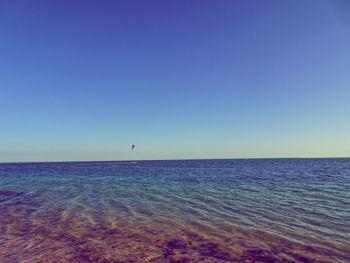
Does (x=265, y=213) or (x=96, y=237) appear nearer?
(x=96, y=237)

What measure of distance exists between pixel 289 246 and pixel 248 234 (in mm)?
1432

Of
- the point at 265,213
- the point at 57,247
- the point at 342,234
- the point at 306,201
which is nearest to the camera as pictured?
the point at 57,247

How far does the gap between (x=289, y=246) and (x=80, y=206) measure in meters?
11.3

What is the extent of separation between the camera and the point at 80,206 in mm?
12695

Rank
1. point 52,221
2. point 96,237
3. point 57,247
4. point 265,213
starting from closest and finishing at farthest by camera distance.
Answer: point 57,247 < point 96,237 < point 52,221 < point 265,213

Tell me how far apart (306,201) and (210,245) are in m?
10.6

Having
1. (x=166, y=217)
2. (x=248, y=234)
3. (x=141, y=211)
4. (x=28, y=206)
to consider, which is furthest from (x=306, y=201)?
(x=28, y=206)

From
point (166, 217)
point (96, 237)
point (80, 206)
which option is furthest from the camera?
point (80, 206)

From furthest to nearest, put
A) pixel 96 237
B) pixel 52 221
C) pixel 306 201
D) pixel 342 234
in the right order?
1. pixel 306 201
2. pixel 52 221
3. pixel 342 234
4. pixel 96 237

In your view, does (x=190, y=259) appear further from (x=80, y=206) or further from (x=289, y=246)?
(x=80, y=206)

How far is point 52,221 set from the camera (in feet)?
Answer: 30.9

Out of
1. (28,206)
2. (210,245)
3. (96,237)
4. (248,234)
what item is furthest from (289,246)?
(28,206)

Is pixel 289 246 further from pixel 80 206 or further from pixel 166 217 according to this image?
pixel 80 206

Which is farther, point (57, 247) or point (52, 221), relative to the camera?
point (52, 221)
